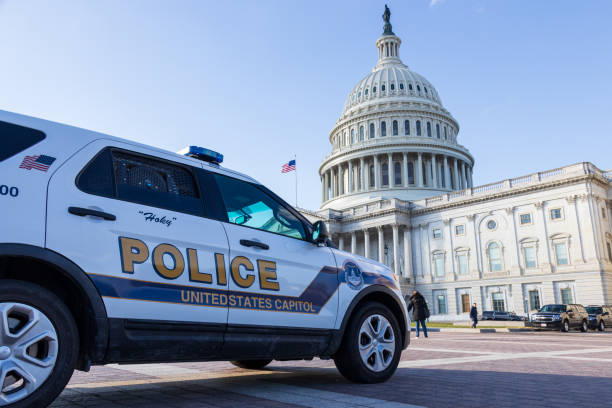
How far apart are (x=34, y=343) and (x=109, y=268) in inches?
29.0

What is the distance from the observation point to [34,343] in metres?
3.47

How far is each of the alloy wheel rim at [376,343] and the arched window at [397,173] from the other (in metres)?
71.9

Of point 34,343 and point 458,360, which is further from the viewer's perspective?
point 458,360

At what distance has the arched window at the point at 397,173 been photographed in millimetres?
77125

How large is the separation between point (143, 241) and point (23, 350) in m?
1.19

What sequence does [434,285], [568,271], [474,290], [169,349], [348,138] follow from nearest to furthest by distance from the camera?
[169,349]
[568,271]
[474,290]
[434,285]
[348,138]

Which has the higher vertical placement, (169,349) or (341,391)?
(169,349)

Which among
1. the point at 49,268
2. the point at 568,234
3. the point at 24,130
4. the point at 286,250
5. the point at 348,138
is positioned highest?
the point at 348,138

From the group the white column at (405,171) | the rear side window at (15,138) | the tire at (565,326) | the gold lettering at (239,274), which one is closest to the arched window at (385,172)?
the white column at (405,171)

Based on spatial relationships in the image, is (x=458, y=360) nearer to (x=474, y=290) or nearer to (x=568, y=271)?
(x=568, y=271)

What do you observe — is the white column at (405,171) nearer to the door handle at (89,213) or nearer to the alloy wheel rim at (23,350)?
the door handle at (89,213)

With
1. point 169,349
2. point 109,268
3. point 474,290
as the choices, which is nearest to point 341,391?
point 169,349

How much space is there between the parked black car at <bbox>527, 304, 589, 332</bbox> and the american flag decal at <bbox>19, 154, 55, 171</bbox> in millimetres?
28664

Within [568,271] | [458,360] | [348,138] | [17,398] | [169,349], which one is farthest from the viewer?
[348,138]
